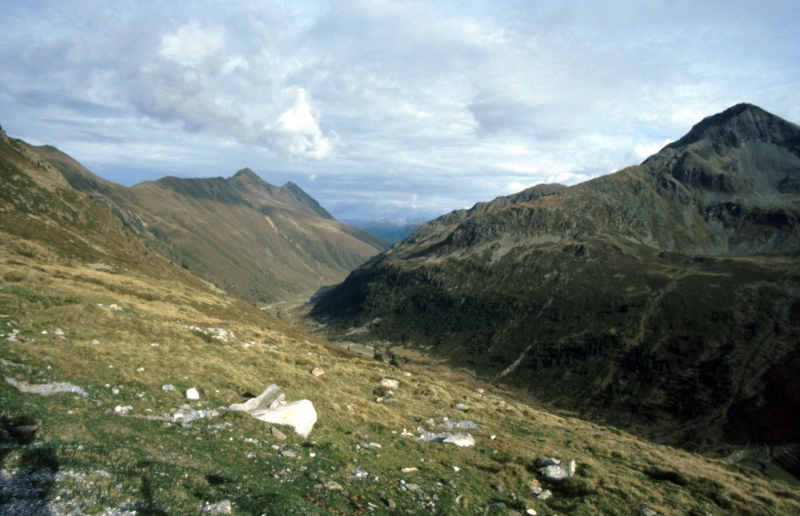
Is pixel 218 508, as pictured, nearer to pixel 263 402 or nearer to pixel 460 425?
pixel 263 402

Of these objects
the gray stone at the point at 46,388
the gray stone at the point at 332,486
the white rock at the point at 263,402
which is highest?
the gray stone at the point at 46,388

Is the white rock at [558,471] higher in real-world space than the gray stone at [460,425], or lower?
higher

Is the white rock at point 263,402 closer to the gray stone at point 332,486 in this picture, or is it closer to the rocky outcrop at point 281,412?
the rocky outcrop at point 281,412

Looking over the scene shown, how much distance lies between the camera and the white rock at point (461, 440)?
26406 millimetres

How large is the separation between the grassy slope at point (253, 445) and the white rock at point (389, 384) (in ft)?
5.15

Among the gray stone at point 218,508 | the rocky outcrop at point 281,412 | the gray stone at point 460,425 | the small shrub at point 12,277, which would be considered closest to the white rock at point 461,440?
the gray stone at point 460,425

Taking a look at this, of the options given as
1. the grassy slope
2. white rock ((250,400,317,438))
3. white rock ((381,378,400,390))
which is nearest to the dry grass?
the grassy slope

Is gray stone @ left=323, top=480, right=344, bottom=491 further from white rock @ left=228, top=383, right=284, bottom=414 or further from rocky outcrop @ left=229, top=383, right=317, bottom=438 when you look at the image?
white rock @ left=228, top=383, right=284, bottom=414

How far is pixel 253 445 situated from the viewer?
18.7 metres

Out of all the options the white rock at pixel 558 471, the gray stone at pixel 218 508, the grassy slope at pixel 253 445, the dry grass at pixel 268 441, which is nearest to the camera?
the gray stone at pixel 218 508

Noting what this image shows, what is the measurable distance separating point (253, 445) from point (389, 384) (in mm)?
23243

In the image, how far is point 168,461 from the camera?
48.1ft

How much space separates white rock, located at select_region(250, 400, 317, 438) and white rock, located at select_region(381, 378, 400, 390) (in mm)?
17395

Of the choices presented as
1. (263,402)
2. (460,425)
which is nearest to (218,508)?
(263,402)
